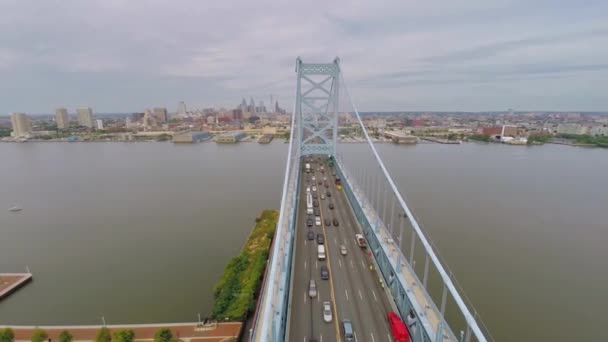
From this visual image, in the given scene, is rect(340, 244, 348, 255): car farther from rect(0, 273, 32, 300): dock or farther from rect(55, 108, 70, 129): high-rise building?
rect(55, 108, 70, 129): high-rise building

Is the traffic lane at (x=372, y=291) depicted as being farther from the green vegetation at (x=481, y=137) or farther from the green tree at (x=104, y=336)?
the green vegetation at (x=481, y=137)

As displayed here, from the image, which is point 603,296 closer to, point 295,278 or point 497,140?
point 295,278

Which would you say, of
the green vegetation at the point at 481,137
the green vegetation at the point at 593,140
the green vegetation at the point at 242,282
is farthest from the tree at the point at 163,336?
the green vegetation at the point at 593,140

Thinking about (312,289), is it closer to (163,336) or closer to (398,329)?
(398,329)

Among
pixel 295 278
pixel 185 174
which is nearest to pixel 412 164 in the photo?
pixel 185 174

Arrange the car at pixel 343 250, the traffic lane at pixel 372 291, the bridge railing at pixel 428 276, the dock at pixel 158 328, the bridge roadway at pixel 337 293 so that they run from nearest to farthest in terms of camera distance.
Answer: the bridge railing at pixel 428 276, the bridge roadway at pixel 337 293, the traffic lane at pixel 372 291, the dock at pixel 158 328, the car at pixel 343 250

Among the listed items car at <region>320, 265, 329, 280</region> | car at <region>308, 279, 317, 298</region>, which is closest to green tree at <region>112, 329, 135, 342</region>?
car at <region>308, 279, 317, 298</region>

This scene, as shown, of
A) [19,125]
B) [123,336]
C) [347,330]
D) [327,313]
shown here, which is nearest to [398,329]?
[347,330]
